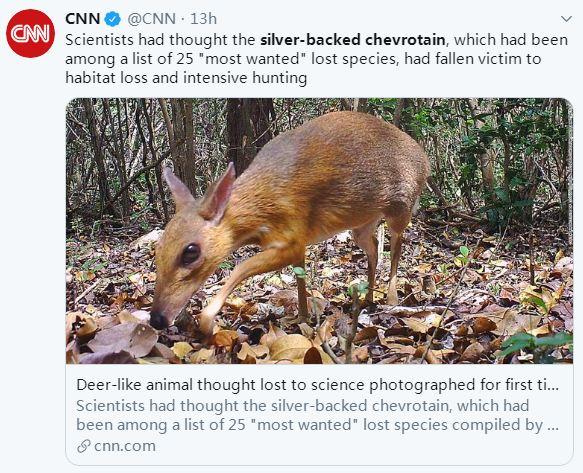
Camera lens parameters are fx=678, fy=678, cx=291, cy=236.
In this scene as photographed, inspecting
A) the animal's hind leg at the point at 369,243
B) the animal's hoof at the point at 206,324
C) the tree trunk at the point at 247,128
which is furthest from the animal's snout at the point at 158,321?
the animal's hind leg at the point at 369,243

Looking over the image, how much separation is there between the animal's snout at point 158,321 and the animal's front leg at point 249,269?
18 cm

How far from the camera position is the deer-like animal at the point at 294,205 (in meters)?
3.54

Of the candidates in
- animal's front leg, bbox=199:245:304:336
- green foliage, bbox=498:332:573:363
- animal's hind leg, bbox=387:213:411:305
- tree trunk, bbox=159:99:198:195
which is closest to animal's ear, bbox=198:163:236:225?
animal's front leg, bbox=199:245:304:336

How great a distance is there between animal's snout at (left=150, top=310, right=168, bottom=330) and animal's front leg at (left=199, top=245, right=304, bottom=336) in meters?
0.18

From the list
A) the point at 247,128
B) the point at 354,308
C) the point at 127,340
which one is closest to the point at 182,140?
the point at 247,128

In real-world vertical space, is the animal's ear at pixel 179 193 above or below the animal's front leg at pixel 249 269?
above

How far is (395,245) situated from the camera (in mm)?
4883

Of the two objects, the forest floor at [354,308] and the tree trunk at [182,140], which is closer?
the forest floor at [354,308]

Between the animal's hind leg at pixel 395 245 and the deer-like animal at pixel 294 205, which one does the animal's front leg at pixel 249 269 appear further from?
the animal's hind leg at pixel 395 245
